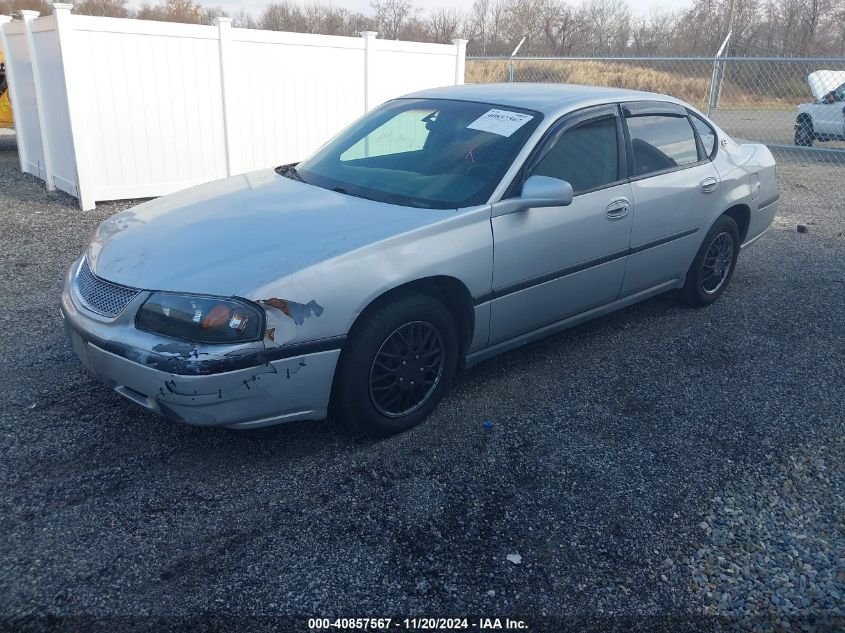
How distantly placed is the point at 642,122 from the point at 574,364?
1.65 metres

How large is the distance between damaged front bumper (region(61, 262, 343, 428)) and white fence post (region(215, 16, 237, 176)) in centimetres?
669

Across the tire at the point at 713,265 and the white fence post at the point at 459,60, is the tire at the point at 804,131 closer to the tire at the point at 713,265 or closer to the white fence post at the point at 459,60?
the white fence post at the point at 459,60

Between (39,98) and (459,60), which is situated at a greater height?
(459,60)

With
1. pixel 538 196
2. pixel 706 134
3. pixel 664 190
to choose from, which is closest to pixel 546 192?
pixel 538 196

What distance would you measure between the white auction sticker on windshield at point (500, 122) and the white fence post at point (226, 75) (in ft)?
19.8

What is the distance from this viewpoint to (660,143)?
15.8 ft

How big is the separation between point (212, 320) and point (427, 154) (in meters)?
1.76

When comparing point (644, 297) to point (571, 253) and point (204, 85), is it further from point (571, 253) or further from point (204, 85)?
point (204, 85)

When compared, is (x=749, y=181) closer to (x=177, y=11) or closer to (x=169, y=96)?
(x=169, y=96)

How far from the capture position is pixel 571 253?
4098 mm

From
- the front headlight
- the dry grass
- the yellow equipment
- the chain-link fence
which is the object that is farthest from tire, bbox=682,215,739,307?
the yellow equipment

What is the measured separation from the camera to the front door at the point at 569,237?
12.5 feet

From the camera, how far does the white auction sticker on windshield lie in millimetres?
4031

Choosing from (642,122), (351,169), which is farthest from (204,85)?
(642,122)
